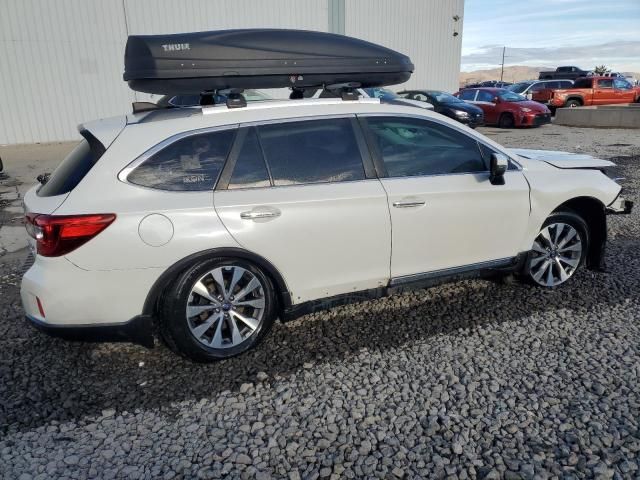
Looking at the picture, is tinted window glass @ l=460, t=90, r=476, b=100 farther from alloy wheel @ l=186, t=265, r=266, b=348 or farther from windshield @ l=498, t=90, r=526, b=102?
alloy wheel @ l=186, t=265, r=266, b=348

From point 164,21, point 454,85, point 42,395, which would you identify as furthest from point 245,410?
point 454,85

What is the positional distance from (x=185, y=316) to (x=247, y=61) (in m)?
1.73

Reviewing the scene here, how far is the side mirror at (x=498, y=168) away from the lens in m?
3.66

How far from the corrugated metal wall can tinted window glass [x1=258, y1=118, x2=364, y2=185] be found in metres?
16.2

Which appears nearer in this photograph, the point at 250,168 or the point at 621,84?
the point at 250,168

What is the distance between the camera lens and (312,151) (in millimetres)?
3426

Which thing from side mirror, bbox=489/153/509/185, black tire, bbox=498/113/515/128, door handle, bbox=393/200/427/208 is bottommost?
black tire, bbox=498/113/515/128

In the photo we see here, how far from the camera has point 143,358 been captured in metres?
3.40

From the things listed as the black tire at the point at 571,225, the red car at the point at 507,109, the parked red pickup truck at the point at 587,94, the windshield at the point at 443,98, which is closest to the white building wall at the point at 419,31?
the red car at the point at 507,109

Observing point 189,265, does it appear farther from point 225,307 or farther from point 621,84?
point 621,84

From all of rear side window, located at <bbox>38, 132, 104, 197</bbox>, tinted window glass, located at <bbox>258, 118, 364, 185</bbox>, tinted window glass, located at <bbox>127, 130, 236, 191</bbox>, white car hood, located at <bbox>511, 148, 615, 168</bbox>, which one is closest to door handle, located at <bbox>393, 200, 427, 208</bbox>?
tinted window glass, located at <bbox>258, 118, 364, 185</bbox>

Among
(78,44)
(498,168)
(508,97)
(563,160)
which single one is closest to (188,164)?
(498,168)

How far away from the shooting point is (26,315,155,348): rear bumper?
298cm

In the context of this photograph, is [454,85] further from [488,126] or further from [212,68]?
[212,68]
